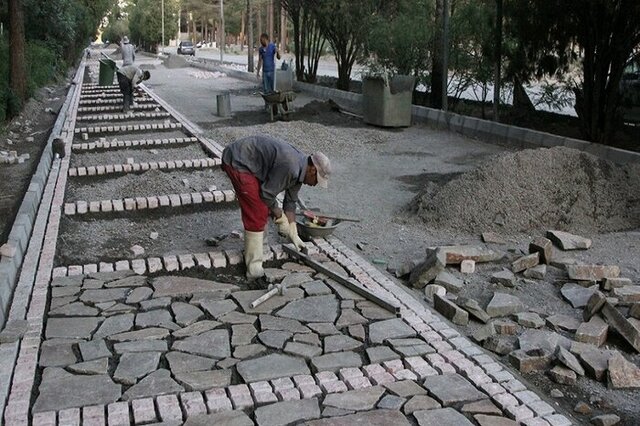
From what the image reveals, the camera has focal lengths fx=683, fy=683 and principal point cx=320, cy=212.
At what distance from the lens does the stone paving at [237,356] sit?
3.43 metres

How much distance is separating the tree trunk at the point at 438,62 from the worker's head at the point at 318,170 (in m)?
9.43

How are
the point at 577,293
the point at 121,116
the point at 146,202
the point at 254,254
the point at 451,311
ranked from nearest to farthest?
1. the point at 451,311
2. the point at 577,293
3. the point at 254,254
4. the point at 146,202
5. the point at 121,116

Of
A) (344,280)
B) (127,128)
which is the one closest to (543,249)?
(344,280)

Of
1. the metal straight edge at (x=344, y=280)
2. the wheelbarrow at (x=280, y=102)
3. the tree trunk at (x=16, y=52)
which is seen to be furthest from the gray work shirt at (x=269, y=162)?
the tree trunk at (x=16, y=52)

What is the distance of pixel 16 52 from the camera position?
1492 centimetres

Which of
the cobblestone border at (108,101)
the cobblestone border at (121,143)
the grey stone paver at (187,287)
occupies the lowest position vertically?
the grey stone paver at (187,287)

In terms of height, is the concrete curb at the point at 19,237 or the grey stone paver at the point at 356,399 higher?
the concrete curb at the point at 19,237

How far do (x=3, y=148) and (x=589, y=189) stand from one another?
9.30 metres

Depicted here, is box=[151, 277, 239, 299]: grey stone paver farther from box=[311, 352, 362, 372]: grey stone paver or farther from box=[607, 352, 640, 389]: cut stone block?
box=[607, 352, 640, 389]: cut stone block

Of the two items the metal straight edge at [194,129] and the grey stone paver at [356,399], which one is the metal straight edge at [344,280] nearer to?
the grey stone paver at [356,399]

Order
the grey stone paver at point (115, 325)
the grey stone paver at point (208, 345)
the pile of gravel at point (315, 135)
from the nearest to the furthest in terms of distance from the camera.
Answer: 1. the grey stone paver at point (208, 345)
2. the grey stone paver at point (115, 325)
3. the pile of gravel at point (315, 135)

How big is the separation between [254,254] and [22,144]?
848 cm

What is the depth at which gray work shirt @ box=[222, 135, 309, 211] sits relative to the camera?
507 cm

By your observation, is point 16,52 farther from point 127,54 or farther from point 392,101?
point 392,101
